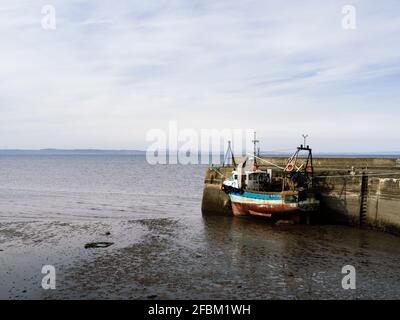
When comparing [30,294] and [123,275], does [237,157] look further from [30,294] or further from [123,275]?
[30,294]

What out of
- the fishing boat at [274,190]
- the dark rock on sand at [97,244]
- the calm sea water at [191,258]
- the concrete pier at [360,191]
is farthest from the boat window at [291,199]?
the dark rock on sand at [97,244]

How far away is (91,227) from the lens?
2862cm

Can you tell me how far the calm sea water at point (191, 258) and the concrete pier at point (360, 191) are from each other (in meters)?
1.27

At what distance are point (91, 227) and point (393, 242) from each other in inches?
787

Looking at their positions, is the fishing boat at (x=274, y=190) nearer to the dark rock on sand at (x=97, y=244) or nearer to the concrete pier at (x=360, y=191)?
the concrete pier at (x=360, y=191)

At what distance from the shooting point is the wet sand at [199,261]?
1522 cm

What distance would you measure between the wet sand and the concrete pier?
1.14 m

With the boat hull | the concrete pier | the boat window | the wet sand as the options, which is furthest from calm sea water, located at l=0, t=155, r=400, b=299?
the boat window

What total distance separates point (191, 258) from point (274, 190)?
536 inches

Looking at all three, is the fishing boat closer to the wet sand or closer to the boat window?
the boat window

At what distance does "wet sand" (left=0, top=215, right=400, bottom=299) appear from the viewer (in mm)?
15219

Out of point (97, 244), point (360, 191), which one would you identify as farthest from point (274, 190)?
point (97, 244)

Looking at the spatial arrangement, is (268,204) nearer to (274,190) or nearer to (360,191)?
(274,190)
